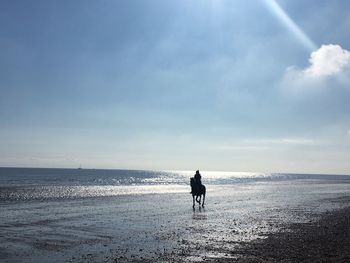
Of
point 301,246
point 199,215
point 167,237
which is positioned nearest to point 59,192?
point 199,215

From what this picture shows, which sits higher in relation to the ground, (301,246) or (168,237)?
(301,246)

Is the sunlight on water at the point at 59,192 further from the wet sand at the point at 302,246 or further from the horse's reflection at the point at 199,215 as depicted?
the wet sand at the point at 302,246

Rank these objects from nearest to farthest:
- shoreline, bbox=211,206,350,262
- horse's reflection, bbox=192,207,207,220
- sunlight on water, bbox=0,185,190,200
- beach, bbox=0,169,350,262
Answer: shoreline, bbox=211,206,350,262
beach, bbox=0,169,350,262
horse's reflection, bbox=192,207,207,220
sunlight on water, bbox=0,185,190,200

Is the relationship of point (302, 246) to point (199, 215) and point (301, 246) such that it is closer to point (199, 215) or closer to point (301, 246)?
point (301, 246)

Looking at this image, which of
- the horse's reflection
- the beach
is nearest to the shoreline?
the beach

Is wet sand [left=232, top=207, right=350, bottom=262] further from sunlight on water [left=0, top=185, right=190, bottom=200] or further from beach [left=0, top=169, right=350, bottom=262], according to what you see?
sunlight on water [left=0, top=185, right=190, bottom=200]

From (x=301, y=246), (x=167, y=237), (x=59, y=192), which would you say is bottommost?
(x=167, y=237)

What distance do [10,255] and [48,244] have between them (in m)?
2.55

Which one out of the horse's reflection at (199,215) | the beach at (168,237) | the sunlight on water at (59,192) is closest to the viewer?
the beach at (168,237)

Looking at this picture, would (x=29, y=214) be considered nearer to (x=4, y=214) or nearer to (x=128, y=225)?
(x=4, y=214)

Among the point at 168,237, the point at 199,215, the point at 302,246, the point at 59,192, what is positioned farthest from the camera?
the point at 59,192

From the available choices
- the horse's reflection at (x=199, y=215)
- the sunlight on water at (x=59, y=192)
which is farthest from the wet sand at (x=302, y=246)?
the sunlight on water at (x=59, y=192)

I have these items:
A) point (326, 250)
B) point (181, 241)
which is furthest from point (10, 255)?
point (326, 250)

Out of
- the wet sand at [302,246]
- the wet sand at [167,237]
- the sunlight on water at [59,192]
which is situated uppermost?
the sunlight on water at [59,192]
